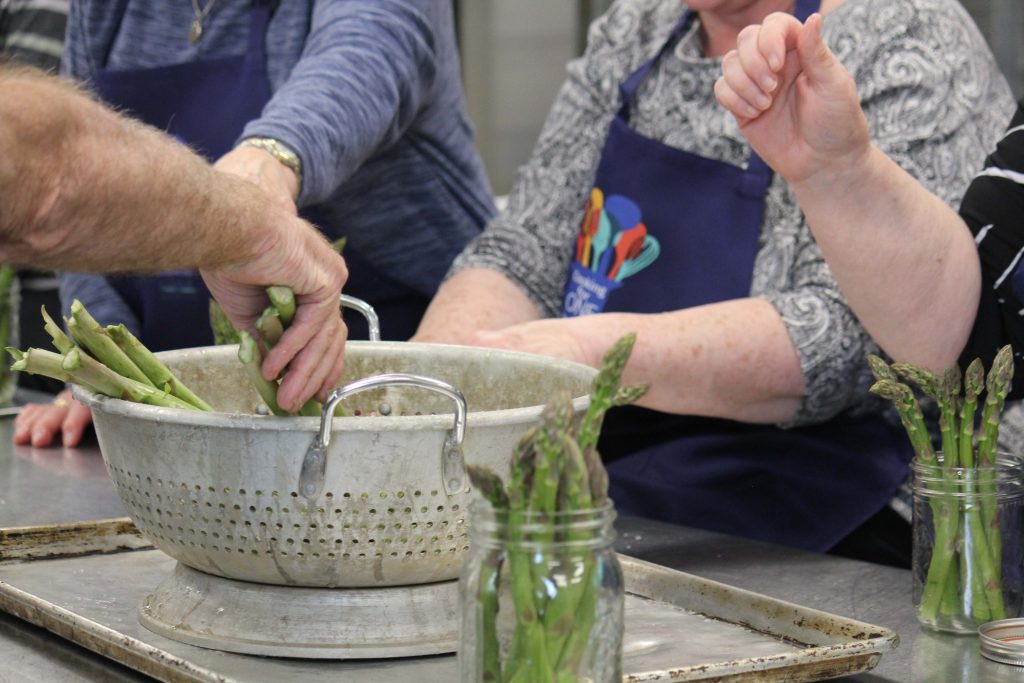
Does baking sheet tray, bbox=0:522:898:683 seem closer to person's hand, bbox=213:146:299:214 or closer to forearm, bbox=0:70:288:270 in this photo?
forearm, bbox=0:70:288:270

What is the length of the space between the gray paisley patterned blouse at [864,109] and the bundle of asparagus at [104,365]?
0.79 meters

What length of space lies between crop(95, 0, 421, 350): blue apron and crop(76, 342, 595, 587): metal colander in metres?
0.99

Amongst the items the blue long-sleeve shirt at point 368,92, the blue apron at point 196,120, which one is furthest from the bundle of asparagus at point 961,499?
the blue apron at point 196,120

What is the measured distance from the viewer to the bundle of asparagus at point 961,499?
1.09 metres

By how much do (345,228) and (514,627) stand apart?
1.34 m

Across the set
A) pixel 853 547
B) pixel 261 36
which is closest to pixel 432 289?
pixel 261 36

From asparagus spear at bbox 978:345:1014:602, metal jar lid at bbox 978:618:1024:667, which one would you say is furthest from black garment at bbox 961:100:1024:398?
metal jar lid at bbox 978:618:1024:667

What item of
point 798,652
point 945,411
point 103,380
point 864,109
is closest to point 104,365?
point 103,380

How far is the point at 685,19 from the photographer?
76.0 inches

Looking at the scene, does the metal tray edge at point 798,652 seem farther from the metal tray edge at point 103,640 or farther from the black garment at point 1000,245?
the black garment at point 1000,245

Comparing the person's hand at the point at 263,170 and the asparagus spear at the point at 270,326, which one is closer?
the asparagus spear at the point at 270,326

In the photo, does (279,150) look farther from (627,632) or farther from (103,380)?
(627,632)

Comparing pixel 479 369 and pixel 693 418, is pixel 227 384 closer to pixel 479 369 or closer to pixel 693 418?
pixel 479 369

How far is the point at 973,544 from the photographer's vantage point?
3.59 feet
